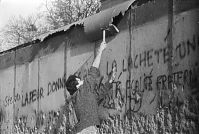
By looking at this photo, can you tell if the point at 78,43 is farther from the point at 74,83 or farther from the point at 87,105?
the point at 87,105

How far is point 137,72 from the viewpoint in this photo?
5.11m

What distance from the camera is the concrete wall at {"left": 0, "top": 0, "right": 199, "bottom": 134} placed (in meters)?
4.34

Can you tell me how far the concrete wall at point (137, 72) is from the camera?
4336 mm

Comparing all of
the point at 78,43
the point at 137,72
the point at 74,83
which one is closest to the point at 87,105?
the point at 74,83

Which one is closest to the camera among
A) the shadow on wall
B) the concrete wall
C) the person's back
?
the concrete wall

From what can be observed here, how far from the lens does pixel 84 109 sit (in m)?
5.15

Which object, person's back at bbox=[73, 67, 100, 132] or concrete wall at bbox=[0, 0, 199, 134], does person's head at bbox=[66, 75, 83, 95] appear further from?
concrete wall at bbox=[0, 0, 199, 134]

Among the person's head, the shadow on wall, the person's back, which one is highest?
the shadow on wall

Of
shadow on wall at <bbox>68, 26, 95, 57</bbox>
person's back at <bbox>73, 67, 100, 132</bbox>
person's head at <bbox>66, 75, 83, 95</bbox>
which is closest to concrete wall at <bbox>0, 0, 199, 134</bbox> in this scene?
shadow on wall at <bbox>68, 26, 95, 57</bbox>

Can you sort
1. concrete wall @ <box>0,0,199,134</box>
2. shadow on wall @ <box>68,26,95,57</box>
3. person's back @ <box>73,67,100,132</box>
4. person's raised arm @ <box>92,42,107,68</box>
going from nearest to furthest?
concrete wall @ <box>0,0,199,134</box> < person's back @ <box>73,67,100,132</box> < person's raised arm @ <box>92,42,107,68</box> < shadow on wall @ <box>68,26,95,57</box>

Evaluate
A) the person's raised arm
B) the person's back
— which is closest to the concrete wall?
the person's raised arm

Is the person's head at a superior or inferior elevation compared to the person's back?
superior

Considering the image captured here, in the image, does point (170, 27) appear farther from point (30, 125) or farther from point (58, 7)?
point (58, 7)

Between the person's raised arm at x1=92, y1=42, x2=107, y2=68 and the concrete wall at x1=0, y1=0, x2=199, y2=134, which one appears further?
the person's raised arm at x1=92, y1=42, x2=107, y2=68
